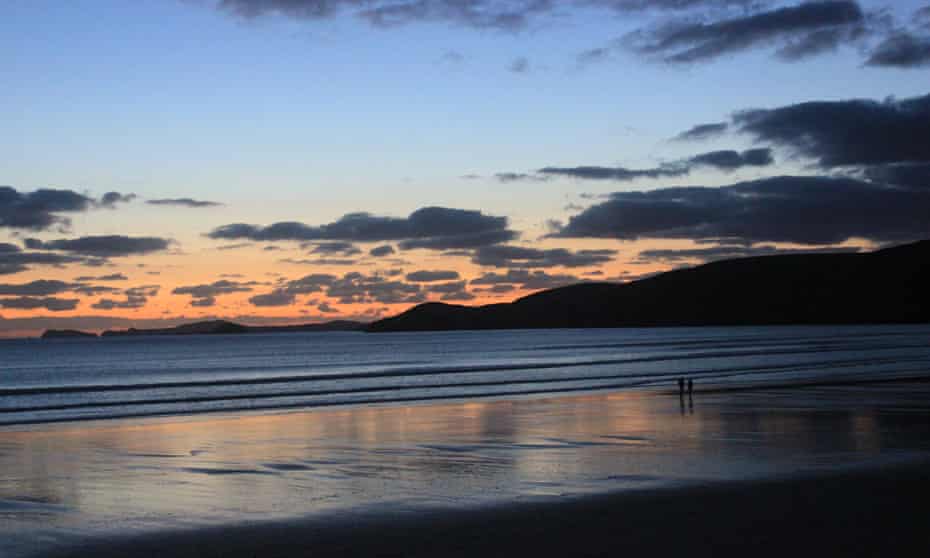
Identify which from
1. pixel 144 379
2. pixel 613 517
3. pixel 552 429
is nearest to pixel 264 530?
pixel 613 517

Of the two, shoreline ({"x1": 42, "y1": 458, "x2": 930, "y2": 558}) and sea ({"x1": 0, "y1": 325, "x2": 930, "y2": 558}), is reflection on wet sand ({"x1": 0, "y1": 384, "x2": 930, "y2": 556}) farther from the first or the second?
shoreline ({"x1": 42, "y1": 458, "x2": 930, "y2": 558})

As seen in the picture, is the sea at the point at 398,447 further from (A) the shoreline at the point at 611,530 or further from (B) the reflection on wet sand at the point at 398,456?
(A) the shoreline at the point at 611,530

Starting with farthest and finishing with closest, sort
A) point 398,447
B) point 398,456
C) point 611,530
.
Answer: point 398,447
point 398,456
point 611,530

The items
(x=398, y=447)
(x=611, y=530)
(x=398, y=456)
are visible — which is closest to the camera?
(x=611, y=530)

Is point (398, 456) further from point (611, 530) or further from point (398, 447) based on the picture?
point (611, 530)

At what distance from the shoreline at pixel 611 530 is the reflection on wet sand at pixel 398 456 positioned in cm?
110

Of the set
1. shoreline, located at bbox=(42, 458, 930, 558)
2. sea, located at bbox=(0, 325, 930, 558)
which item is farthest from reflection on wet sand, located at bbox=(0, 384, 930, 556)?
shoreline, located at bbox=(42, 458, 930, 558)

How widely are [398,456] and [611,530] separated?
917 cm

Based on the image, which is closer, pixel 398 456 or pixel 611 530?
pixel 611 530

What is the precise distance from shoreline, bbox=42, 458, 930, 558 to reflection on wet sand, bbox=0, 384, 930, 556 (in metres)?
1.10

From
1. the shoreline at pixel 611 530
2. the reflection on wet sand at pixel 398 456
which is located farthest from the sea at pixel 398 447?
the shoreline at pixel 611 530

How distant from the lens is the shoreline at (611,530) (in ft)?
37.5

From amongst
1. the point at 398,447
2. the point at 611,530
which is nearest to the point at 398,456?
the point at 398,447

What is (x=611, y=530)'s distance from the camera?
12.4 metres
